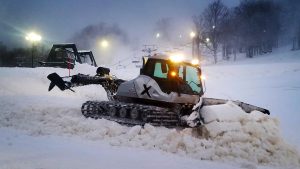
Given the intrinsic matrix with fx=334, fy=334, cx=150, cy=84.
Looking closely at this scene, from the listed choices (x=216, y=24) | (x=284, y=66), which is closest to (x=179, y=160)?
(x=284, y=66)

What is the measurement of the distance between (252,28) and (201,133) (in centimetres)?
6148

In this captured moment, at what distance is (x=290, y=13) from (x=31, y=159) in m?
71.4

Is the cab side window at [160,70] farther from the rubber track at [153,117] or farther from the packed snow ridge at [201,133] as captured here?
the packed snow ridge at [201,133]

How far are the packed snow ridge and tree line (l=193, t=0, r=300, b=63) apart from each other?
5516 centimetres

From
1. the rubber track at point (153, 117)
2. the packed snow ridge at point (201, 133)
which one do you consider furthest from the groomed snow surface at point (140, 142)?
the rubber track at point (153, 117)

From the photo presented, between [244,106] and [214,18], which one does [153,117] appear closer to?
[244,106]

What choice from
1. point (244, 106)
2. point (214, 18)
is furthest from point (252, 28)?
point (244, 106)

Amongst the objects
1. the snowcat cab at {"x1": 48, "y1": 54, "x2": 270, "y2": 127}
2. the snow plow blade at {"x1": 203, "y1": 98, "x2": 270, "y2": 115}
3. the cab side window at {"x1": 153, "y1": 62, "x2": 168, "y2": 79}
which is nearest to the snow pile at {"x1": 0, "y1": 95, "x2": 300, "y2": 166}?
the snowcat cab at {"x1": 48, "y1": 54, "x2": 270, "y2": 127}

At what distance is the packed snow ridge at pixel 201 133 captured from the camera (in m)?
8.74

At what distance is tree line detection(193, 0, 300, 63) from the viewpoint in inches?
2633

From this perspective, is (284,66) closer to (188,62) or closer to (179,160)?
(188,62)

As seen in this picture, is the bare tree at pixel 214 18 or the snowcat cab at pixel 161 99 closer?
the snowcat cab at pixel 161 99

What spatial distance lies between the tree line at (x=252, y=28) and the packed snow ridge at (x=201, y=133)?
55160mm

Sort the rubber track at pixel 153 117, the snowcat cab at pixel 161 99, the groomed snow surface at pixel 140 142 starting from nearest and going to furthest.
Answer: the groomed snow surface at pixel 140 142
the rubber track at pixel 153 117
the snowcat cab at pixel 161 99
